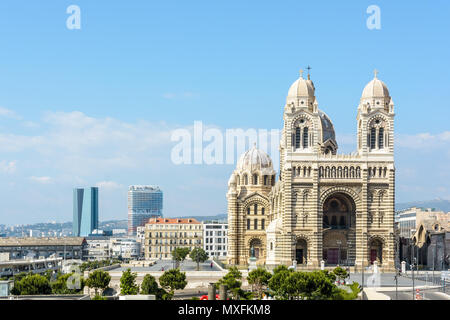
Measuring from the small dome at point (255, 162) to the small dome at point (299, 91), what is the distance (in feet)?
74.2

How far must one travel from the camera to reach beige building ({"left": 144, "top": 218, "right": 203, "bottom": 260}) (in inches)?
7195

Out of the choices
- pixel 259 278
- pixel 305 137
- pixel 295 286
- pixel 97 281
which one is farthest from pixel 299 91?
pixel 295 286

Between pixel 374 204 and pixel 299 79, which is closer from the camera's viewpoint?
pixel 374 204

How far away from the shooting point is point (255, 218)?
126 meters

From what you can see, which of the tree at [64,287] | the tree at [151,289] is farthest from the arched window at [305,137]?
the tree at [151,289]

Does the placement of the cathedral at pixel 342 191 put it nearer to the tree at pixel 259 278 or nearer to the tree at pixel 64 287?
the tree at pixel 259 278

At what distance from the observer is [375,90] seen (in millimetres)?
104188

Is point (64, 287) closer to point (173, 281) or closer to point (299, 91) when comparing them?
point (173, 281)

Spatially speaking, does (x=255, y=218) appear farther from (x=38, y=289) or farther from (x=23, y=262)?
(x=38, y=289)

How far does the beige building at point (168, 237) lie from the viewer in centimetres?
18275

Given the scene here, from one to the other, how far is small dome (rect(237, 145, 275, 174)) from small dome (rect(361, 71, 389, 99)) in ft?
94.5

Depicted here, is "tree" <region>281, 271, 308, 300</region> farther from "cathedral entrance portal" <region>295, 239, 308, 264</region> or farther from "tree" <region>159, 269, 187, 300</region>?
"cathedral entrance portal" <region>295, 239, 308, 264</region>
